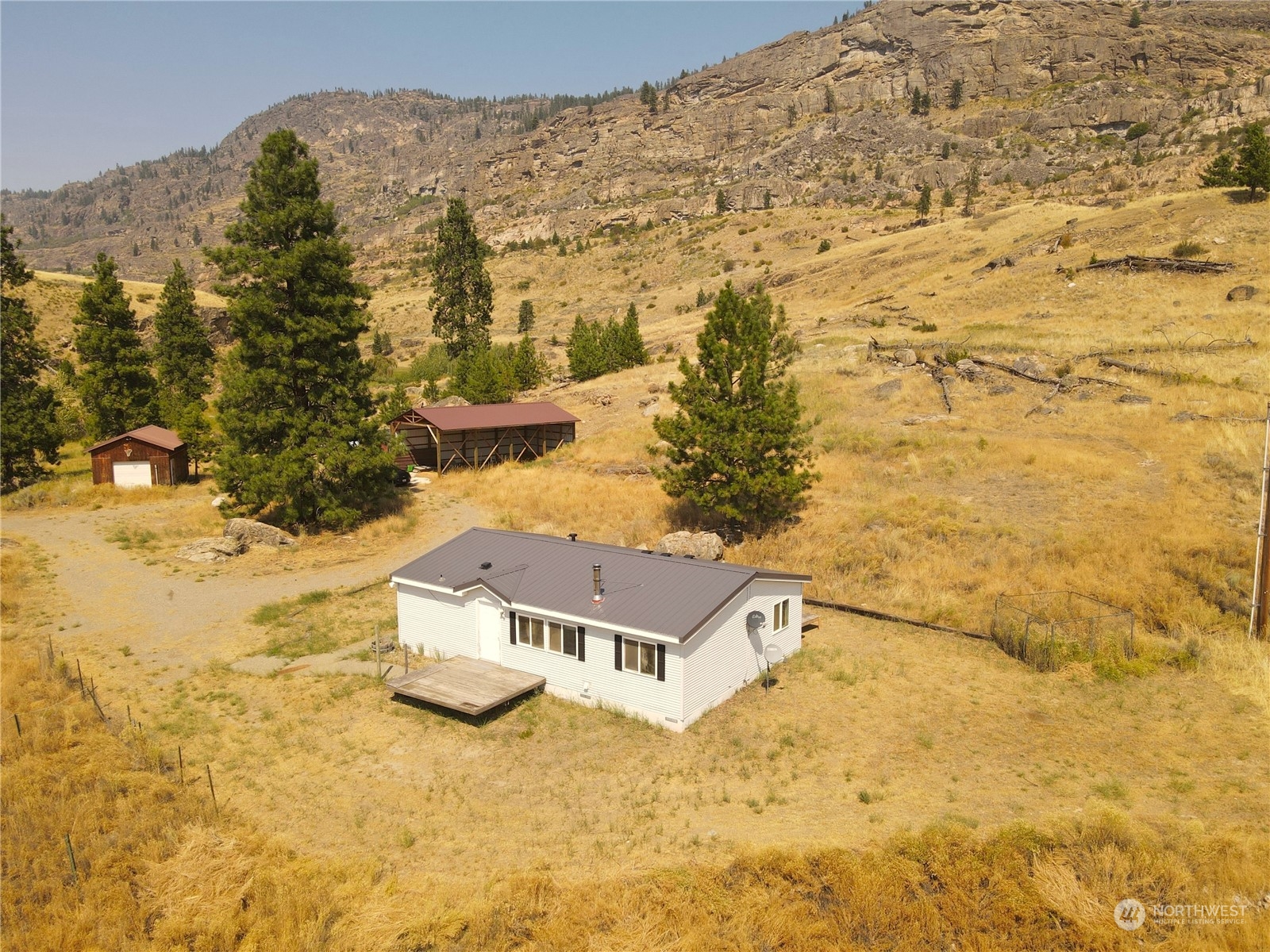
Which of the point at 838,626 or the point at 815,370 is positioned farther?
the point at 815,370

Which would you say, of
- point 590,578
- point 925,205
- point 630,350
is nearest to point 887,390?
point 630,350

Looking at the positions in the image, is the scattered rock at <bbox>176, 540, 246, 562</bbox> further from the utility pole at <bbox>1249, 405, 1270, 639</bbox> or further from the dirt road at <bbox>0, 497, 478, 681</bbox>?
the utility pole at <bbox>1249, 405, 1270, 639</bbox>

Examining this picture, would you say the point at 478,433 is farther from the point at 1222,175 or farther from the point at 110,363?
the point at 1222,175

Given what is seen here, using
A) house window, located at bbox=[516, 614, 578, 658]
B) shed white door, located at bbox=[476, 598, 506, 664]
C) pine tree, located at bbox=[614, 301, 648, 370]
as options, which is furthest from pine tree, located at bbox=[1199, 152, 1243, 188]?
shed white door, located at bbox=[476, 598, 506, 664]

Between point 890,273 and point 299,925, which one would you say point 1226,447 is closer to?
point 299,925

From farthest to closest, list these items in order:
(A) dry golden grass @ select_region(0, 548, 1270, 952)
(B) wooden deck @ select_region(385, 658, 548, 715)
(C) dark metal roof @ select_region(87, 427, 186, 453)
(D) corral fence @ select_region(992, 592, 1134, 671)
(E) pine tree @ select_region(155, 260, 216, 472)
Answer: (E) pine tree @ select_region(155, 260, 216, 472) < (C) dark metal roof @ select_region(87, 427, 186, 453) < (D) corral fence @ select_region(992, 592, 1134, 671) < (B) wooden deck @ select_region(385, 658, 548, 715) < (A) dry golden grass @ select_region(0, 548, 1270, 952)

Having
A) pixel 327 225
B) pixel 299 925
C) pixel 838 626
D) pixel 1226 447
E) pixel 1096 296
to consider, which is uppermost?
pixel 327 225

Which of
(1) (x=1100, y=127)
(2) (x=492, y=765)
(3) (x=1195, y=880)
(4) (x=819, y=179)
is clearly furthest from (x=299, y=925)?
(1) (x=1100, y=127)

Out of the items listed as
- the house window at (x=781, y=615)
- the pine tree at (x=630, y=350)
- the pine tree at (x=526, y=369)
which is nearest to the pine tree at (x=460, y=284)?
the pine tree at (x=526, y=369)
